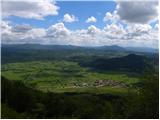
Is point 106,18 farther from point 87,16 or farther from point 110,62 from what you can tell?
point 110,62

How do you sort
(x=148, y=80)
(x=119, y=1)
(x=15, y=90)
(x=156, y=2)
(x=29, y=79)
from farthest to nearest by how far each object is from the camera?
(x=29, y=79) → (x=15, y=90) → (x=148, y=80) → (x=119, y=1) → (x=156, y=2)

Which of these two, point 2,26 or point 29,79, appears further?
point 29,79

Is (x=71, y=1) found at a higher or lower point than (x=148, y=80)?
higher

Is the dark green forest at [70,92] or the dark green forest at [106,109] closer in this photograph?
the dark green forest at [106,109]

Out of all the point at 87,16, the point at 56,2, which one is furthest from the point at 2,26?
the point at 87,16

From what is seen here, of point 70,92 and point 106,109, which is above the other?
point 106,109

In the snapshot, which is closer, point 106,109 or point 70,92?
point 106,109

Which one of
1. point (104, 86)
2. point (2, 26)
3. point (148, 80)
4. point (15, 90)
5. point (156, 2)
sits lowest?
point (104, 86)

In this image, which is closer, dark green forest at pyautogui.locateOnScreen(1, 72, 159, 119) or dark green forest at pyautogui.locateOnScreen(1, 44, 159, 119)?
dark green forest at pyautogui.locateOnScreen(1, 72, 159, 119)

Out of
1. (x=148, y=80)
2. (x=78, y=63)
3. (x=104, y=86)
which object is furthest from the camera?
(x=104, y=86)
